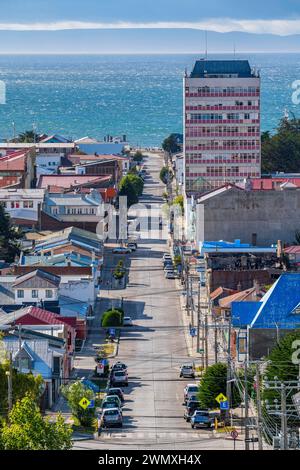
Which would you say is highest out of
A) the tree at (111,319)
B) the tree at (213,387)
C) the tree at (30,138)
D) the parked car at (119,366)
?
the tree at (213,387)

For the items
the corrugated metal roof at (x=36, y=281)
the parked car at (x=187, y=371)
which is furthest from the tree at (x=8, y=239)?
the parked car at (x=187, y=371)

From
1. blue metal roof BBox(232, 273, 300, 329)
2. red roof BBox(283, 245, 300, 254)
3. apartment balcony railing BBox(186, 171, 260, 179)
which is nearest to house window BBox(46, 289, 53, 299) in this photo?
blue metal roof BBox(232, 273, 300, 329)

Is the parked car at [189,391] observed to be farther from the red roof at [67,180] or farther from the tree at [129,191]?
the tree at [129,191]

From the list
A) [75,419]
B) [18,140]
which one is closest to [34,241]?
[75,419]

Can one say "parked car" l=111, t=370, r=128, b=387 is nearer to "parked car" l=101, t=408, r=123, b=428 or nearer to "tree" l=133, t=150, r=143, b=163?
"parked car" l=101, t=408, r=123, b=428

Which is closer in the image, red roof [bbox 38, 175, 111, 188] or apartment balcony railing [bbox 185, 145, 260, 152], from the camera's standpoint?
red roof [bbox 38, 175, 111, 188]

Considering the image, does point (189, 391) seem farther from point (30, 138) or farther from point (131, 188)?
point (30, 138)
